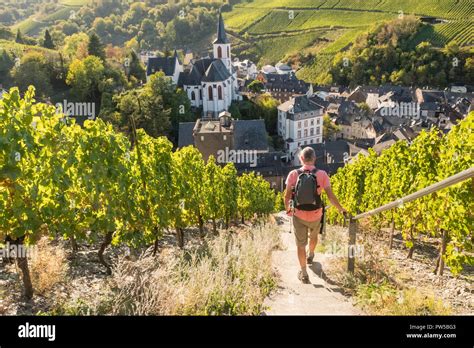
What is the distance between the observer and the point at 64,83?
201 ft

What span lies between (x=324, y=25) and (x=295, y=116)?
74323 millimetres

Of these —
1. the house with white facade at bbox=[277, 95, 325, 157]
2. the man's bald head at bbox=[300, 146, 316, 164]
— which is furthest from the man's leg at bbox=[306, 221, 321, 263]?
the house with white facade at bbox=[277, 95, 325, 157]

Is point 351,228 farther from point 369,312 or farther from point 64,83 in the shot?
point 64,83

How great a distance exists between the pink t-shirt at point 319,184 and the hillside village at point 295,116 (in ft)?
121

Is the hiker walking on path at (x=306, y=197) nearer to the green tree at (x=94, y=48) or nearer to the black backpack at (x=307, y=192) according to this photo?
the black backpack at (x=307, y=192)

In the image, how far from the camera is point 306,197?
23.4 ft

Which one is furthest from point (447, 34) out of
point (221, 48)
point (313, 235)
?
point (313, 235)

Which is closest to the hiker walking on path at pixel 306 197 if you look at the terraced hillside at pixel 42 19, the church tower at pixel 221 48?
the church tower at pixel 221 48

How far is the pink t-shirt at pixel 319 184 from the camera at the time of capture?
23.6 ft

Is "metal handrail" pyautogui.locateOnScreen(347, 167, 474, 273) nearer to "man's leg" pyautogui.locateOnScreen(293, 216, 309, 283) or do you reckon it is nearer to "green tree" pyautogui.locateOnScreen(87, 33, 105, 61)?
"man's leg" pyautogui.locateOnScreen(293, 216, 309, 283)

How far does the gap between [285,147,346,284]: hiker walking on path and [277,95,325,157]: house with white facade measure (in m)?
55.3

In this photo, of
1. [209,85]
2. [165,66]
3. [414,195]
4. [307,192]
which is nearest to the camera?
[414,195]

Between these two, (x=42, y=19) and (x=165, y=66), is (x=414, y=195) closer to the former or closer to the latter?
(x=165, y=66)
